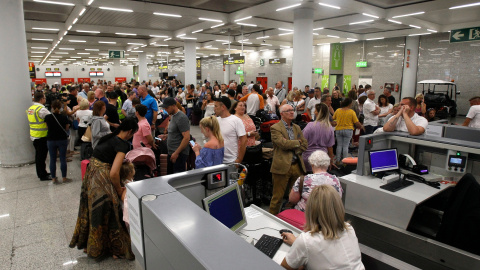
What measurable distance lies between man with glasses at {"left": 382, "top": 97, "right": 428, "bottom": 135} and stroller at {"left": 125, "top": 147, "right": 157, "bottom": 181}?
9.92ft

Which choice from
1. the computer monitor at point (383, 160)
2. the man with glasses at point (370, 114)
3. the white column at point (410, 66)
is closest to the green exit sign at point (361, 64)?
the white column at point (410, 66)

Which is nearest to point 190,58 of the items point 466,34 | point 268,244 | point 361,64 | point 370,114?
point 361,64

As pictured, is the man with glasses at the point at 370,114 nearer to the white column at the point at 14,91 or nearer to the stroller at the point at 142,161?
the stroller at the point at 142,161

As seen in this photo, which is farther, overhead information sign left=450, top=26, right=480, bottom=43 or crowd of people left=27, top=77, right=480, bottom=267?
overhead information sign left=450, top=26, right=480, bottom=43

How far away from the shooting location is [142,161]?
387cm

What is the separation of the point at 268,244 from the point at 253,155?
249 centimetres

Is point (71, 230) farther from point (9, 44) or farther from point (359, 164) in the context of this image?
point (9, 44)

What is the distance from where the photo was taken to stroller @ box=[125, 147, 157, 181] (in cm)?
378

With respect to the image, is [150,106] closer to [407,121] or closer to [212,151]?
[212,151]

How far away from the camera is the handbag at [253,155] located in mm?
4574

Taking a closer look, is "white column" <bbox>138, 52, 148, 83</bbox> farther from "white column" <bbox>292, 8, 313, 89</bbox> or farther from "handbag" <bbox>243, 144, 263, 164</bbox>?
"handbag" <bbox>243, 144, 263, 164</bbox>

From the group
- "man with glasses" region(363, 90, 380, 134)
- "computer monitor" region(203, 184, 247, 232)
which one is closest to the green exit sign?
"man with glasses" region(363, 90, 380, 134)

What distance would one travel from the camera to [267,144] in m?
5.88

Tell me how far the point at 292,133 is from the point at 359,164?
0.90 meters
